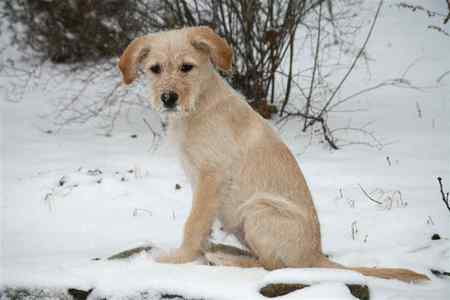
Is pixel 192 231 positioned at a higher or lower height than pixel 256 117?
lower

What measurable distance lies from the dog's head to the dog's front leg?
533mm

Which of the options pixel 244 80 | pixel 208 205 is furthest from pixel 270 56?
pixel 208 205

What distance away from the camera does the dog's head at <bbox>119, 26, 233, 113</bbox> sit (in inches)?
162

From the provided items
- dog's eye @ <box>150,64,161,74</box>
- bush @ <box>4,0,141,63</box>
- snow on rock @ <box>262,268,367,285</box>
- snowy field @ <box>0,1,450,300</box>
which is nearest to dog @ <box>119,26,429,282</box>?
dog's eye @ <box>150,64,161,74</box>

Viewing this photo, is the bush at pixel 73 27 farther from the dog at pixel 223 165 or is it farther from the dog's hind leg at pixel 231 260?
the dog's hind leg at pixel 231 260

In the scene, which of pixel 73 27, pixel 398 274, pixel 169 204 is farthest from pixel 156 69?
pixel 73 27

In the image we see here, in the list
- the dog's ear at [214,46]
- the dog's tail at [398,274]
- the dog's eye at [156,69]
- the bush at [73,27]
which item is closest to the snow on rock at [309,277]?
the dog's tail at [398,274]

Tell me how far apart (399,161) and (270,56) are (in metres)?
2.30

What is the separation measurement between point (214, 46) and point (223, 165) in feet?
2.71

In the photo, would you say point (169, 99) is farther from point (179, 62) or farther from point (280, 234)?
point (280, 234)

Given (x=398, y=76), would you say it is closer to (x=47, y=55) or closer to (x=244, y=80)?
(x=244, y=80)

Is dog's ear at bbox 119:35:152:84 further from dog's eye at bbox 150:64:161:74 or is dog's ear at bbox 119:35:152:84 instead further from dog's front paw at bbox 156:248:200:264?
dog's front paw at bbox 156:248:200:264

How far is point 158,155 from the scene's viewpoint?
8.32m

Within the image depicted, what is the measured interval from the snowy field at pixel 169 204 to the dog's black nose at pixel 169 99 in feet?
2.40
